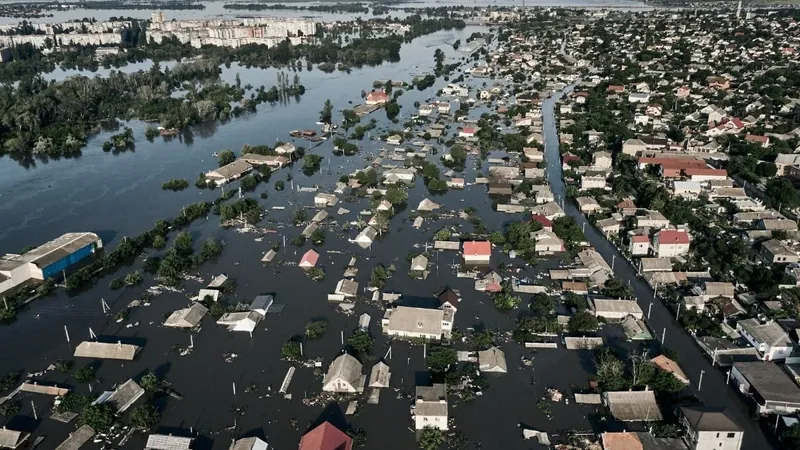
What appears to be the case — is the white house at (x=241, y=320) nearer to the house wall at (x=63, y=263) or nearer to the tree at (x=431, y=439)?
the tree at (x=431, y=439)

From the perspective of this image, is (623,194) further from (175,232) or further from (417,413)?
(175,232)

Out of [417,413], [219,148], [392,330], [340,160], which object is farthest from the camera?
[219,148]

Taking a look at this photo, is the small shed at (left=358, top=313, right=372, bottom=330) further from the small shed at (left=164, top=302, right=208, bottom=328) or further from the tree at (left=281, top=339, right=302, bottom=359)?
the small shed at (left=164, top=302, right=208, bottom=328)

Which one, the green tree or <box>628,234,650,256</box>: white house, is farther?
the green tree

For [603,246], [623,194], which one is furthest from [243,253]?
[623,194]

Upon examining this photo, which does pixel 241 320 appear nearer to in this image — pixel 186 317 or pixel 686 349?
pixel 186 317

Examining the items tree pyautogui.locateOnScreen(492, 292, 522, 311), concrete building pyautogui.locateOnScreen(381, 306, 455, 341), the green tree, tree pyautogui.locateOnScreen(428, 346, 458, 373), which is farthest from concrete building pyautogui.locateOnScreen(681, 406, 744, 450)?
the green tree
